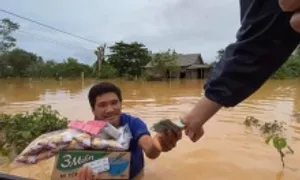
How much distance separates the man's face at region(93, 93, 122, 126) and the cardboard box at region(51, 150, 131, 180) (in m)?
0.50

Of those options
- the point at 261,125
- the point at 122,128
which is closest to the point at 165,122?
the point at 122,128

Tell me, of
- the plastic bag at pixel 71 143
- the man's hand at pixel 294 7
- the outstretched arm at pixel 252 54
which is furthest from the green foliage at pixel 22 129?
the man's hand at pixel 294 7

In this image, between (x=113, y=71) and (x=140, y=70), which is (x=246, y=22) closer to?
(x=113, y=71)

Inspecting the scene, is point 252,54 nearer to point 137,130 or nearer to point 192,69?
point 137,130

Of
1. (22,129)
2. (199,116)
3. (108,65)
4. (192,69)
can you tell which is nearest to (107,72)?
(108,65)

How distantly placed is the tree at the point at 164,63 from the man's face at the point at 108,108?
28618mm

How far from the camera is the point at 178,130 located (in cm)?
94

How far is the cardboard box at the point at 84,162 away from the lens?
1941mm

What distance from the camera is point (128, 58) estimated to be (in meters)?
34.8

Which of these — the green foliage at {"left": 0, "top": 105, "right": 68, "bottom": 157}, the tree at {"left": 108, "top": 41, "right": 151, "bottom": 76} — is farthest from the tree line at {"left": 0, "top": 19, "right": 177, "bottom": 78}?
the green foliage at {"left": 0, "top": 105, "right": 68, "bottom": 157}

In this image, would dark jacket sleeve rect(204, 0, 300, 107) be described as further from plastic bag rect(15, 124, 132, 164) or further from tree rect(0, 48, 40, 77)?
tree rect(0, 48, 40, 77)

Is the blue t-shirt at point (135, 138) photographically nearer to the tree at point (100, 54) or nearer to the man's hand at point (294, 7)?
the man's hand at point (294, 7)

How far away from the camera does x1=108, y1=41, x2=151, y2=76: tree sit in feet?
112

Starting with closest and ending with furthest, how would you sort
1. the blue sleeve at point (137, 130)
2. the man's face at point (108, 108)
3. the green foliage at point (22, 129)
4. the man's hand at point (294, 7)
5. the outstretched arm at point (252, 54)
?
the man's hand at point (294, 7) < the outstretched arm at point (252, 54) < the blue sleeve at point (137, 130) < the man's face at point (108, 108) < the green foliage at point (22, 129)
